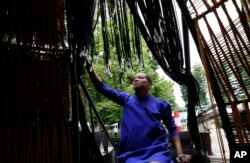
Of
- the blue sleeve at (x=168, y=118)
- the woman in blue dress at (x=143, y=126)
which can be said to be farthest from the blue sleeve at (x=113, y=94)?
the blue sleeve at (x=168, y=118)

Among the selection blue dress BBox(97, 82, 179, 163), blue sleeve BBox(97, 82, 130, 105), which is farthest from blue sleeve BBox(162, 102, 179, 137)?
blue sleeve BBox(97, 82, 130, 105)

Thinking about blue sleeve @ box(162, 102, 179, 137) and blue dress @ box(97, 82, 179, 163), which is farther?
blue sleeve @ box(162, 102, 179, 137)

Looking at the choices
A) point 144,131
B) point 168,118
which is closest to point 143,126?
point 144,131

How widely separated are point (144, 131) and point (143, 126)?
0.04 m

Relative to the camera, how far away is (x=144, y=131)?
1900 mm

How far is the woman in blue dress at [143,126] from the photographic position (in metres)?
1.83

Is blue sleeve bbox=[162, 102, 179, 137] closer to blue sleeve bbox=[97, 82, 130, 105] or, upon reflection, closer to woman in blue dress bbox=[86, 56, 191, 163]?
woman in blue dress bbox=[86, 56, 191, 163]

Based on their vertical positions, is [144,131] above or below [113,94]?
below

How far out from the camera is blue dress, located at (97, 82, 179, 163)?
6.02 ft

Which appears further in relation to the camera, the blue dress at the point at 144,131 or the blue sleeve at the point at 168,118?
the blue sleeve at the point at 168,118

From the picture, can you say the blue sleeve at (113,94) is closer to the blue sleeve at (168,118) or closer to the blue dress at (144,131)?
the blue dress at (144,131)

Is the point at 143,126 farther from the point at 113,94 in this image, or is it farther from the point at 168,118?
the point at 113,94

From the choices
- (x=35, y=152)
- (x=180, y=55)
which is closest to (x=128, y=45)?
(x=180, y=55)

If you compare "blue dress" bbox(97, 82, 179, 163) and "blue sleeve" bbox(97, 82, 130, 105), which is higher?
"blue sleeve" bbox(97, 82, 130, 105)
